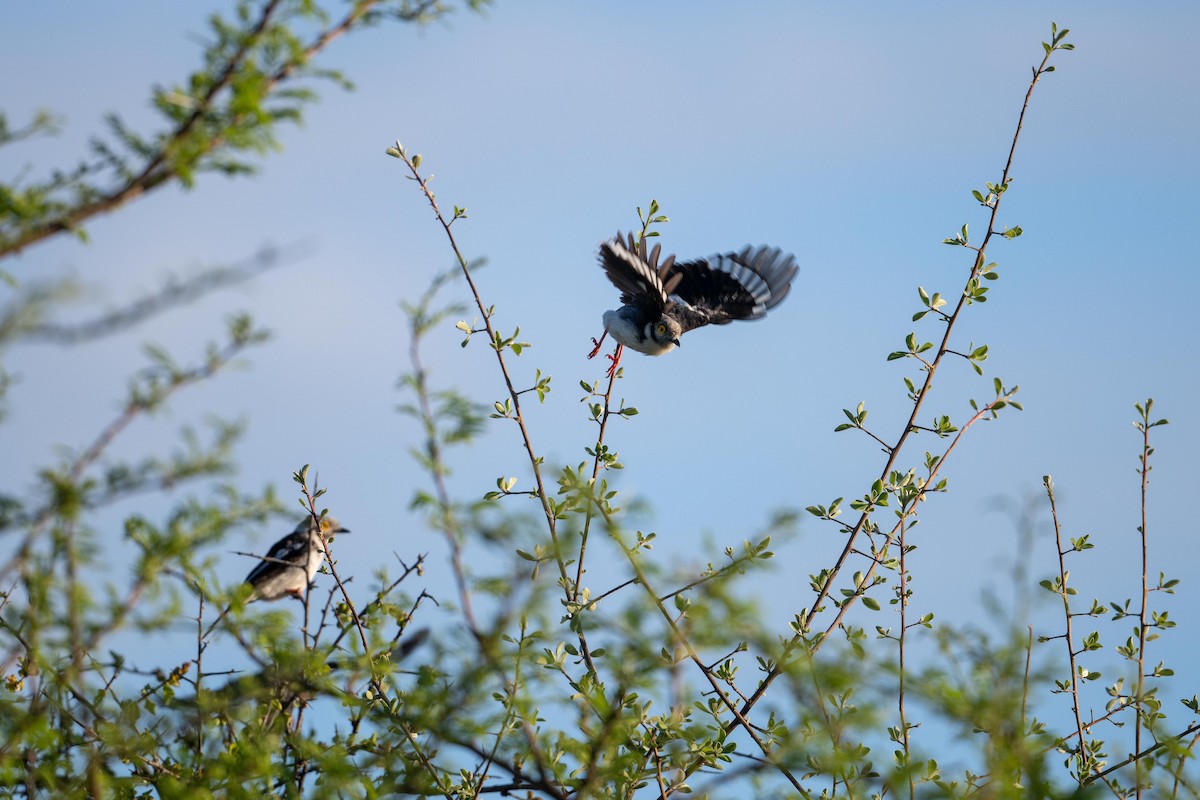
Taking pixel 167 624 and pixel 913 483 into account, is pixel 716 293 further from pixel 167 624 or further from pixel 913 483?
pixel 167 624

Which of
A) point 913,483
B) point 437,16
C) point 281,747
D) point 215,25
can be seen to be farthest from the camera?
point 913,483

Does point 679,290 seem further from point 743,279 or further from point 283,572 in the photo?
point 283,572

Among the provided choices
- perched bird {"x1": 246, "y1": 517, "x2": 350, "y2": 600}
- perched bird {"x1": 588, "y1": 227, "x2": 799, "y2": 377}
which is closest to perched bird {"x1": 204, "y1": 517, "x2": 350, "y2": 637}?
perched bird {"x1": 246, "y1": 517, "x2": 350, "y2": 600}

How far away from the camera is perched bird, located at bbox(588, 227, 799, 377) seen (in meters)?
9.13

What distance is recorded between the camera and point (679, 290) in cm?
1062

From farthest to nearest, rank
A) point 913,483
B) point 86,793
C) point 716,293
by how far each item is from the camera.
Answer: point 716,293 → point 913,483 → point 86,793

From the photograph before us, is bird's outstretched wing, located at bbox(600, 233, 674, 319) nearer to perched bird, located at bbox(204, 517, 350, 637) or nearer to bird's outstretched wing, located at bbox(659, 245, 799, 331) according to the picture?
bird's outstretched wing, located at bbox(659, 245, 799, 331)

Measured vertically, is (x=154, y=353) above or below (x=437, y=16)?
below

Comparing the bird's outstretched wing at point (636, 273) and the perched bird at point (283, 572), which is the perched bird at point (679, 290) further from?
the perched bird at point (283, 572)

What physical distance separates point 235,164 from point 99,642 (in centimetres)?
128

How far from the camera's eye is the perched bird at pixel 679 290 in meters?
9.13

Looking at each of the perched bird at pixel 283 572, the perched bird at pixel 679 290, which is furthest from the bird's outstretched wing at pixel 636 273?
the perched bird at pixel 283 572

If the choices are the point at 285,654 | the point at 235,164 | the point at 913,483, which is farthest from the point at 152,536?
the point at 913,483

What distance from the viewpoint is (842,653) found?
11.6ft
